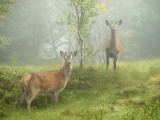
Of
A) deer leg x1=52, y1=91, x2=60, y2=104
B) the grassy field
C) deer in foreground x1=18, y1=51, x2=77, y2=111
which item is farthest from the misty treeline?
deer leg x1=52, y1=91, x2=60, y2=104

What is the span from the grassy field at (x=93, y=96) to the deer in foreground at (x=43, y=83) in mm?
498

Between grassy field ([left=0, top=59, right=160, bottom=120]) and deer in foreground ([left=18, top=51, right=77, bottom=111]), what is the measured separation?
1.63 feet

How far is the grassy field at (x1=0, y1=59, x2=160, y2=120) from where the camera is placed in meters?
6.28

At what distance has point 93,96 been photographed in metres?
9.00

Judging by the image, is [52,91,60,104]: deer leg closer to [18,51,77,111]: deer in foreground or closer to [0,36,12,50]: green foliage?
[18,51,77,111]: deer in foreground

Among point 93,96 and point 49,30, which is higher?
point 49,30

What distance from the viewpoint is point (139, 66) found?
13000 mm

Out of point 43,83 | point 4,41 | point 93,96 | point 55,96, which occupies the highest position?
point 4,41

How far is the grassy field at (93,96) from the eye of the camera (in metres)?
6.28

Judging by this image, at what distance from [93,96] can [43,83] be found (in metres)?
2.55

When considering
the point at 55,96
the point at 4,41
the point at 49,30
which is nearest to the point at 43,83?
A: the point at 55,96

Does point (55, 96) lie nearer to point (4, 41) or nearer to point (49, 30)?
point (4, 41)

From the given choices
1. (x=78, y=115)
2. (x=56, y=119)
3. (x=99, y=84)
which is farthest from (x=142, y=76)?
(x=56, y=119)

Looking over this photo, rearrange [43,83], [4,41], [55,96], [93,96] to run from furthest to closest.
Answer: [4,41] → [93,96] → [55,96] → [43,83]
